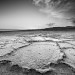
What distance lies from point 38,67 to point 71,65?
412 mm

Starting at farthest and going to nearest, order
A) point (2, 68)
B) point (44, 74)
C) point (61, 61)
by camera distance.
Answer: point (61, 61) → point (2, 68) → point (44, 74)

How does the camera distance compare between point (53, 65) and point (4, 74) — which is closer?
point (4, 74)

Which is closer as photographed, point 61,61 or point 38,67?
point 38,67

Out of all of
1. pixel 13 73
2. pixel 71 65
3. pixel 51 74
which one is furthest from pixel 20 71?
pixel 71 65

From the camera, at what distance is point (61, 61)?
101 cm

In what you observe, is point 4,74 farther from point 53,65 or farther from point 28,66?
point 53,65

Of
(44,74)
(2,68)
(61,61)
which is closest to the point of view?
(44,74)

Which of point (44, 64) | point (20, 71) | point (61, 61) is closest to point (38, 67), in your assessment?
point (44, 64)

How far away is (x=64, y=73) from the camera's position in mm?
799

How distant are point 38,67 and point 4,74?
15.0 inches

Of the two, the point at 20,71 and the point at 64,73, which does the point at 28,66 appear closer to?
the point at 20,71

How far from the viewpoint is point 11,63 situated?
99cm

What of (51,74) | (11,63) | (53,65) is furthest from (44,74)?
(11,63)

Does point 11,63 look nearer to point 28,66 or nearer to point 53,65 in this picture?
point 28,66
